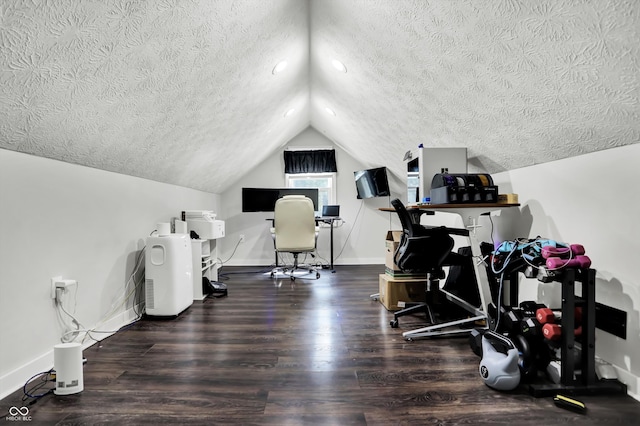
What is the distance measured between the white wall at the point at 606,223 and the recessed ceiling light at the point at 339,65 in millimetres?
1845

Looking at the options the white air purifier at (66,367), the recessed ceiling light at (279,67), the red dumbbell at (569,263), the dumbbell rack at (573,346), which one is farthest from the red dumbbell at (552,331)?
the recessed ceiling light at (279,67)

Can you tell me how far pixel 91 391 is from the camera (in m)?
1.60

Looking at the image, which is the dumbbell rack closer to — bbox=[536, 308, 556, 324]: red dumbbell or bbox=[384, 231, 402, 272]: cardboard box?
bbox=[536, 308, 556, 324]: red dumbbell

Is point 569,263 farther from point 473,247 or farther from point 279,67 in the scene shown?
point 279,67

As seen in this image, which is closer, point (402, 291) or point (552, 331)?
point (552, 331)

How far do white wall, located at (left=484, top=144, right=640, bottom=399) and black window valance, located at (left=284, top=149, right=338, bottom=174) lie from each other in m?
3.84

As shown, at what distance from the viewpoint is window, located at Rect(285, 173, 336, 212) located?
5.82 metres

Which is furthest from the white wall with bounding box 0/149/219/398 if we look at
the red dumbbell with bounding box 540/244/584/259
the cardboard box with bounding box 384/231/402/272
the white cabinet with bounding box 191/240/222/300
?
the red dumbbell with bounding box 540/244/584/259

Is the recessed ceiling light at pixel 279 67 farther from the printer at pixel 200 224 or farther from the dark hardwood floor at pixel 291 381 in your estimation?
the dark hardwood floor at pixel 291 381

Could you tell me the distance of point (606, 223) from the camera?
1685mm

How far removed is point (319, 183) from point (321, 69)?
2.66 meters

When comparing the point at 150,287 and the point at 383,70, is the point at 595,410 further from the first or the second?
the point at 150,287

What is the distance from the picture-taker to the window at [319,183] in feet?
19.1

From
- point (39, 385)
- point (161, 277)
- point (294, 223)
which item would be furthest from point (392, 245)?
point (39, 385)
